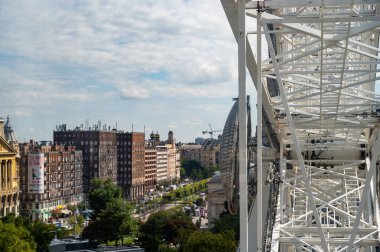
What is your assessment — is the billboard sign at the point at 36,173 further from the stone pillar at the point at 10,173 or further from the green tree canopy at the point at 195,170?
the green tree canopy at the point at 195,170

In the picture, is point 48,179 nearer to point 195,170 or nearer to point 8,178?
point 8,178

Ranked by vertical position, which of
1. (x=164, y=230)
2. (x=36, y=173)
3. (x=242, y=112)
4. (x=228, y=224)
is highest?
(x=242, y=112)

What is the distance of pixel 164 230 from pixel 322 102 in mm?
29520

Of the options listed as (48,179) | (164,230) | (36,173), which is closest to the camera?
(164,230)

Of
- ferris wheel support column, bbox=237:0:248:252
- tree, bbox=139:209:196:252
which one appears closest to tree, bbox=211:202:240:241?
tree, bbox=139:209:196:252

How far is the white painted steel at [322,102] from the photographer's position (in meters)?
7.51

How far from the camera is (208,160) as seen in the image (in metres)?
149

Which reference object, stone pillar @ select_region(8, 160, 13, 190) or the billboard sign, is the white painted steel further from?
the billboard sign

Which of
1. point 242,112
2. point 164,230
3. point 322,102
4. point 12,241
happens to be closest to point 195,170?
point 164,230

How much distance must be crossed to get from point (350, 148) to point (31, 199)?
5701 centimetres

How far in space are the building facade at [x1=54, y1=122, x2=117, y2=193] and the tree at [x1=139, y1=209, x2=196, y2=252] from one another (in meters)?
44.4

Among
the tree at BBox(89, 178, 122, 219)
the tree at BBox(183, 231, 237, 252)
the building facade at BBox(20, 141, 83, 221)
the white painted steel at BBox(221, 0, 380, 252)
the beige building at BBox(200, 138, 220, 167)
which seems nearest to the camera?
the white painted steel at BBox(221, 0, 380, 252)

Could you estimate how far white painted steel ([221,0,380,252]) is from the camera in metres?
7.51

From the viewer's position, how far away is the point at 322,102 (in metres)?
12.2
